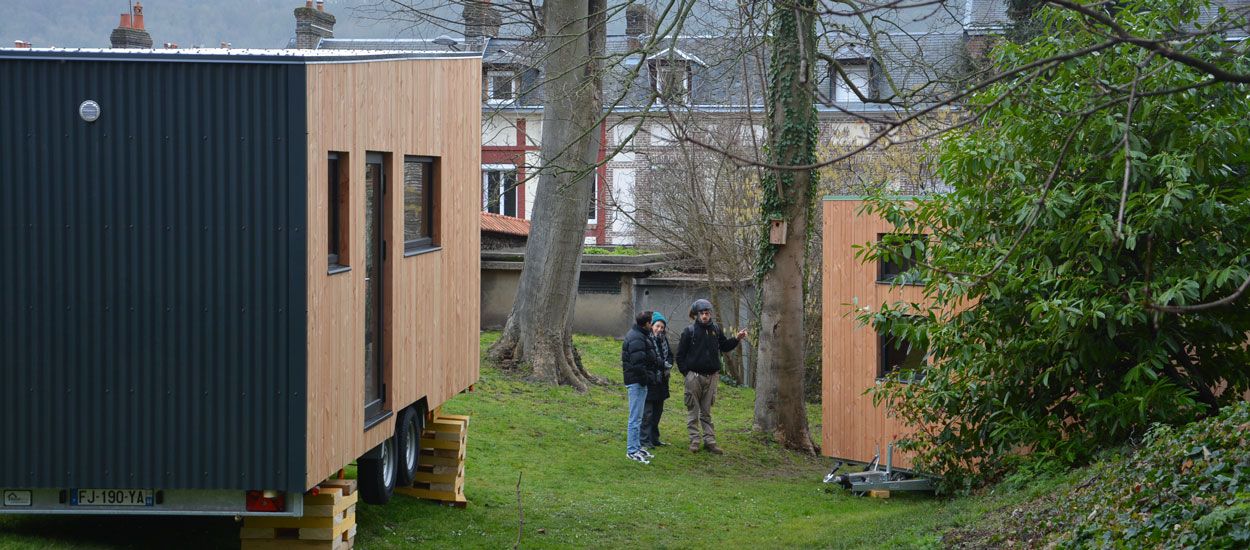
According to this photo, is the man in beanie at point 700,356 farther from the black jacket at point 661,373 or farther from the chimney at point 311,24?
the chimney at point 311,24

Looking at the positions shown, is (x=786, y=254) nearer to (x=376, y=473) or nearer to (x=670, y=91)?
(x=670, y=91)

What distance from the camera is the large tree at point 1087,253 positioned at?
9.60m

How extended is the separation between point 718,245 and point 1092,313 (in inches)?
619

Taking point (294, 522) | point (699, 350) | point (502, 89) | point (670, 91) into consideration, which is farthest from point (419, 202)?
point (502, 89)

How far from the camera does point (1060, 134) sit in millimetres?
10352

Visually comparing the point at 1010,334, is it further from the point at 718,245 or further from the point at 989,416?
the point at 718,245

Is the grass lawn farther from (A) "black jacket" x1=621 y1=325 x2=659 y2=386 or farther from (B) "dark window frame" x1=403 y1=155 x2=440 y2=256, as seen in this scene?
(B) "dark window frame" x1=403 y1=155 x2=440 y2=256

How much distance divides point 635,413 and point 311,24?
92.8ft

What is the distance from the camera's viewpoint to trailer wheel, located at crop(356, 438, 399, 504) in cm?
959

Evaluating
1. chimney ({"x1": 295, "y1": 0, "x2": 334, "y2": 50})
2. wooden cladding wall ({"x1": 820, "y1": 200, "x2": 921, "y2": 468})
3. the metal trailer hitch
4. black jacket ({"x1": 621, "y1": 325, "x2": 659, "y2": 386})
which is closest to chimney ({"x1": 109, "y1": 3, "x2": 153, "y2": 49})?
chimney ({"x1": 295, "y1": 0, "x2": 334, "y2": 50})

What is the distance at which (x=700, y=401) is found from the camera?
15891 millimetres

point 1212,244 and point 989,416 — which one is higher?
point 1212,244

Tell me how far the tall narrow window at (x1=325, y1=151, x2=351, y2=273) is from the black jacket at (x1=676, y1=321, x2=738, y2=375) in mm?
7667

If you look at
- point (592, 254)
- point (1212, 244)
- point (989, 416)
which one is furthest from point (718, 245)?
point (1212, 244)
